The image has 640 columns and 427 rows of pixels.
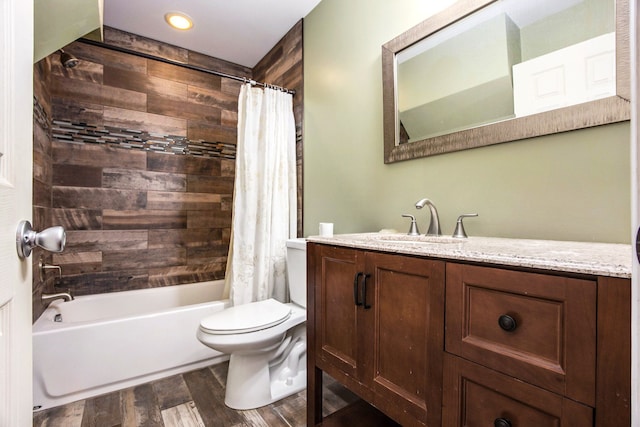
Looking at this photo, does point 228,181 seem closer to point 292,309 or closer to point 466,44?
point 292,309

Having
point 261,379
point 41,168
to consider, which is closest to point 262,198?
point 261,379

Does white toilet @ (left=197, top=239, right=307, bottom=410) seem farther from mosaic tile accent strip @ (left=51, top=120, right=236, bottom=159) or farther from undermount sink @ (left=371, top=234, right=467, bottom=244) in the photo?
mosaic tile accent strip @ (left=51, top=120, right=236, bottom=159)

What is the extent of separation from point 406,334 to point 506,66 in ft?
3.61

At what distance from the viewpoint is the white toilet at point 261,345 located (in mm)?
1413

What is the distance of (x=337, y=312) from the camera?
1.15 meters

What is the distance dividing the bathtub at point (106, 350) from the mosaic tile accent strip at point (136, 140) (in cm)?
118

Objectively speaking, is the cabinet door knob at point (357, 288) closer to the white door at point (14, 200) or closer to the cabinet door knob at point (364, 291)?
the cabinet door knob at point (364, 291)

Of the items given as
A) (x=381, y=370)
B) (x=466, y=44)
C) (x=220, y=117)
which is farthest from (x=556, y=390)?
(x=220, y=117)

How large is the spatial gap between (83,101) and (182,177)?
859mm

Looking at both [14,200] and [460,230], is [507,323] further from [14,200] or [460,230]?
[14,200]

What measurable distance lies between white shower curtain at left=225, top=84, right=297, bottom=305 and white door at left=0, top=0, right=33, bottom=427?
1383 mm

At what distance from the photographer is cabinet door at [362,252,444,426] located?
2.67ft

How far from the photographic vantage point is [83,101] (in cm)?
222

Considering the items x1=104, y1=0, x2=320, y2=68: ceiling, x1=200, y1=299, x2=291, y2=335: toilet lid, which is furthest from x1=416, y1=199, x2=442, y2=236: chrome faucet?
x1=104, y1=0, x2=320, y2=68: ceiling
